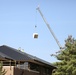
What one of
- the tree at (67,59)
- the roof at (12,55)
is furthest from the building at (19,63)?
the tree at (67,59)

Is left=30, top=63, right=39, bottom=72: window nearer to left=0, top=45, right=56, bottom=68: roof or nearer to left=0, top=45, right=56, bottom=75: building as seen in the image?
left=0, top=45, right=56, bottom=75: building

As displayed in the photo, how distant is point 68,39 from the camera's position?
53.0m

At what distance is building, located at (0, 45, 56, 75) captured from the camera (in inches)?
1652

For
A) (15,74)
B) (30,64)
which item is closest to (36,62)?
(30,64)

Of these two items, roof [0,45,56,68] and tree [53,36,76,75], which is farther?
tree [53,36,76,75]

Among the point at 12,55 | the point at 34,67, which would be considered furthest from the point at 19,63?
the point at 34,67

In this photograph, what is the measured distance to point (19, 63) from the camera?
48125 mm

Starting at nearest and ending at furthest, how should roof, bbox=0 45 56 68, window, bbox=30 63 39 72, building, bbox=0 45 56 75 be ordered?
building, bbox=0 45 56 75 → roof, bbox=0 45 56 68 → window, bbox=30 63 39 72

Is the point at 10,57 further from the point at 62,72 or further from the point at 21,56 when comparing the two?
the point at 62,72

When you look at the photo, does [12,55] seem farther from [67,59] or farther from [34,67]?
[67,59]

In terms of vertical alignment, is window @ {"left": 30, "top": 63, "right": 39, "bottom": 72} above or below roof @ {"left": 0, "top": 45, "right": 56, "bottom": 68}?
below

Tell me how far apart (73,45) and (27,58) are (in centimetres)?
793

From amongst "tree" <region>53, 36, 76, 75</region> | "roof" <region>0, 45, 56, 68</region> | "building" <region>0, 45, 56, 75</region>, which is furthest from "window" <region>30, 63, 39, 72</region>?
"tree" <region>53, 36, 76, 75</region>

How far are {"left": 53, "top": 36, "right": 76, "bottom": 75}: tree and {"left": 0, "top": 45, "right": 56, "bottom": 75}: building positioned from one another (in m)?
2.96
